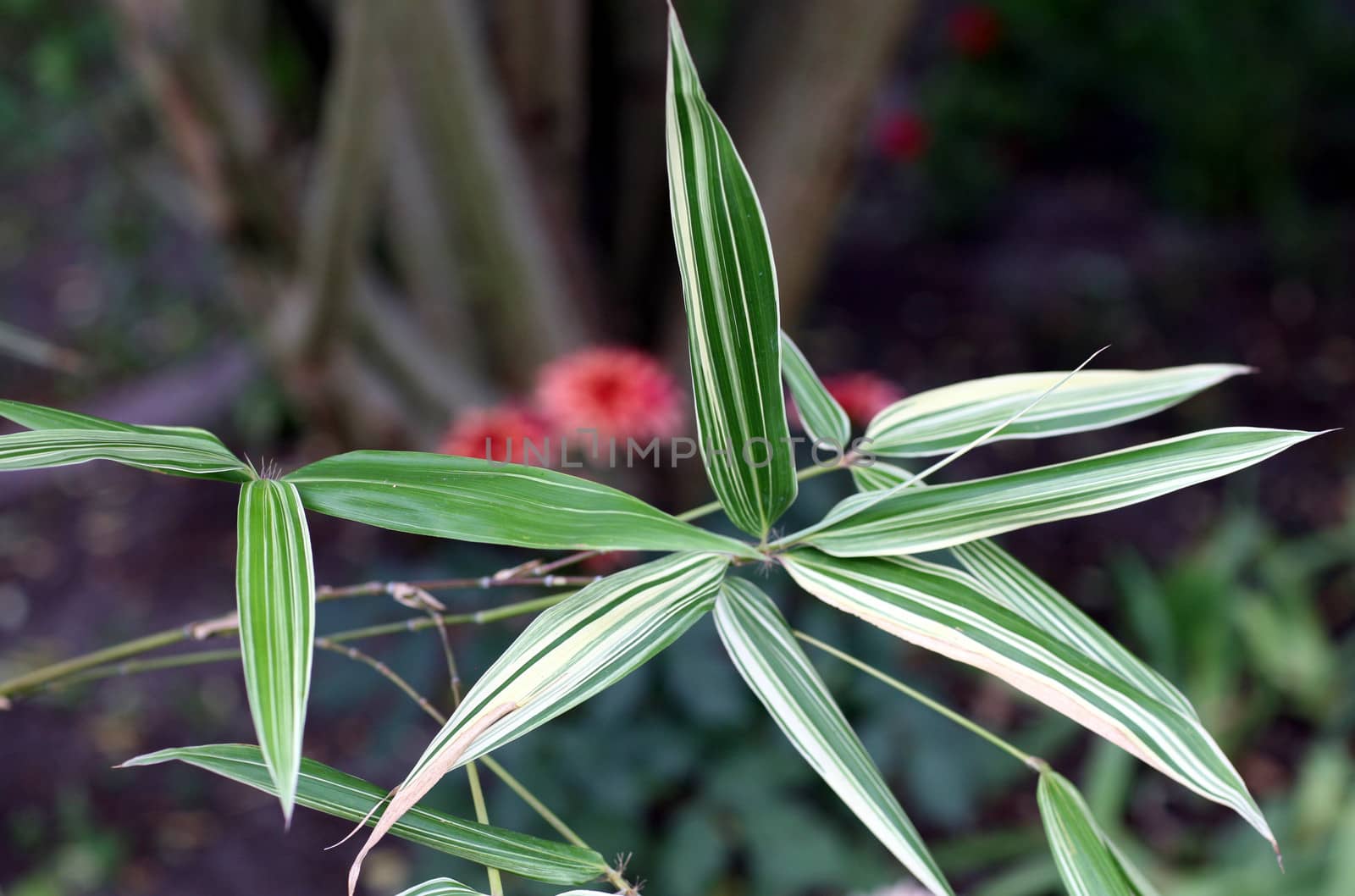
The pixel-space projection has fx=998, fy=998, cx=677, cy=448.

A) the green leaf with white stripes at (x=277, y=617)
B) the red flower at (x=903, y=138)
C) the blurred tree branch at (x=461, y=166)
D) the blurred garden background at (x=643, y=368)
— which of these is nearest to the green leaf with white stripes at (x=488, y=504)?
the green leaf with white stripes at (x=277, y=617)

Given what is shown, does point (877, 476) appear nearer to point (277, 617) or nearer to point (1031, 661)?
point (1031, 661)

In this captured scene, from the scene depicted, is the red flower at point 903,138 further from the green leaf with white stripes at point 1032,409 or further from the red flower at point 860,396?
the green leaf with white stripes at point 1032,409

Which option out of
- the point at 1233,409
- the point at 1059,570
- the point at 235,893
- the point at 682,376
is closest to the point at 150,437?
the point at 682,376

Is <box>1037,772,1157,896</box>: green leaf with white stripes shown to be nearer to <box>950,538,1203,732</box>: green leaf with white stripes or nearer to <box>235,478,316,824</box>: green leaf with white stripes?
<box>950,538,1203,732</box>: green leaf with white stripes

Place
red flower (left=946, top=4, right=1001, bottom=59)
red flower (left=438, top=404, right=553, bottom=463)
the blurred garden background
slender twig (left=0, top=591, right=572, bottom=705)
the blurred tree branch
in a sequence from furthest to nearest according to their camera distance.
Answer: red flower (left=946, top=4, right=1001, bottom=59)
the blurred tree branch
the blurred garden background
red flower (left=438, top=404, right=553, bottom=463)
slender twig (left=0, top=591, right=572, bottom=705)

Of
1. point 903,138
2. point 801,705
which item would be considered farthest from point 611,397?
point 903,138

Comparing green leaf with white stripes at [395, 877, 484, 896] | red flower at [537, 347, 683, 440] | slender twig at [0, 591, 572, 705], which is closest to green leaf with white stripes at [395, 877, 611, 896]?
green leaf with white stripes at [395, 877, 484, 896]
